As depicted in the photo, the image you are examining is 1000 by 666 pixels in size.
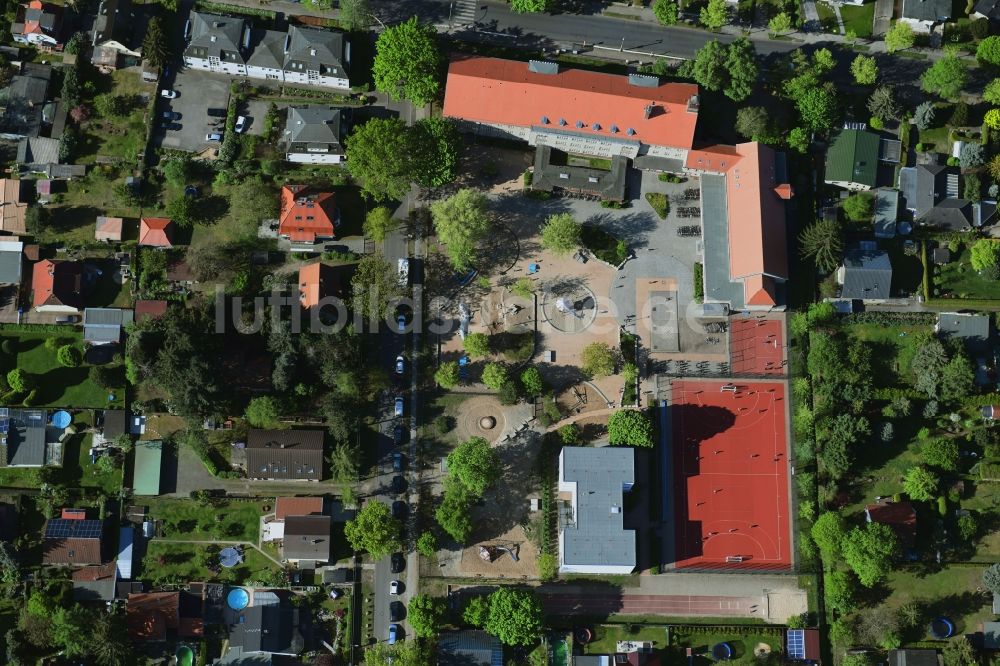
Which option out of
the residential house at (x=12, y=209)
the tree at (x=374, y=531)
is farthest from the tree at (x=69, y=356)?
the tree at (x=374, y=531)

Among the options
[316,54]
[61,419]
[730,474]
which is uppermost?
[316,54]

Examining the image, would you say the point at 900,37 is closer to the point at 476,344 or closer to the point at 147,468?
the point at 476,344

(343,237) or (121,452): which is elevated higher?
(343,237)

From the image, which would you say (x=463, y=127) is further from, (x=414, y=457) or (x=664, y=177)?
(x=414, y=457)

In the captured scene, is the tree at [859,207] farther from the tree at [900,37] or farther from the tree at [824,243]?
the tree at [900,37]

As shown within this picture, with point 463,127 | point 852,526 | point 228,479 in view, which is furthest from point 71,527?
point 852,526

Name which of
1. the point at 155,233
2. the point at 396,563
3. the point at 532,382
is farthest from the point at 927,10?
the point at 155,233
